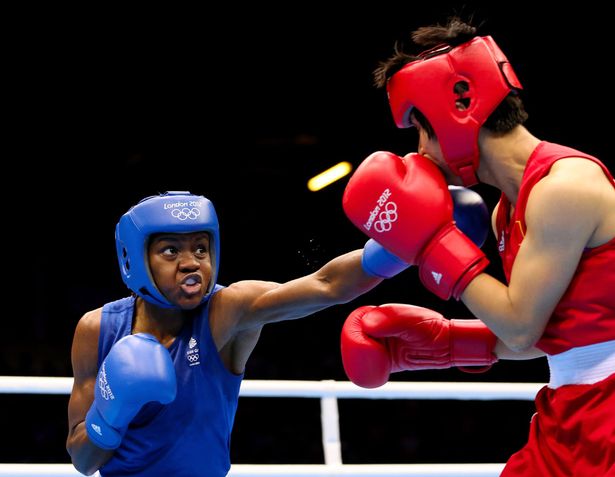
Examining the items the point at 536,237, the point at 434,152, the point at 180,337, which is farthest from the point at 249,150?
the point at 536,237

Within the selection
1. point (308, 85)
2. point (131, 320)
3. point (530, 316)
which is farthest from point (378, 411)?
point (530, 316)

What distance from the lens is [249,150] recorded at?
26.1ft

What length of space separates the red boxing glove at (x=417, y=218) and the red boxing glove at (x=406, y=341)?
294 mm

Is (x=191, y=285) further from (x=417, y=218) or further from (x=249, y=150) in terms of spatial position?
(x=249, y=150)

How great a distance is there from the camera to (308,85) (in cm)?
750

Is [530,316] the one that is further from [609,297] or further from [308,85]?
[308,85]

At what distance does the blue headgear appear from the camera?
7.81 feet

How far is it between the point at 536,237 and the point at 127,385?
3.46 ft

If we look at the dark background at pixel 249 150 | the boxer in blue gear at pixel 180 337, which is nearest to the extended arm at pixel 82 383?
the boxer in blue gear at pixel 180 337

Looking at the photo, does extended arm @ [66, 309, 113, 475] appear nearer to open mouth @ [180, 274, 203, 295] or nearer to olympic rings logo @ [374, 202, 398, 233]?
open mouth @ [180, 274, 203, 295]

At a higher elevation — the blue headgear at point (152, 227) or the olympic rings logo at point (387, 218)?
the olympic rings logo at point (387, 218)

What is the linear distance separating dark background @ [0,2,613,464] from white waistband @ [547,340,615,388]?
4.91 meters

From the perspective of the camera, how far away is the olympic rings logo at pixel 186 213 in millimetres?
2400

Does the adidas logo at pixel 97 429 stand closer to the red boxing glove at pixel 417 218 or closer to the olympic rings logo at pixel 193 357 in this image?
the olympic rings logo at pixel 193 357
